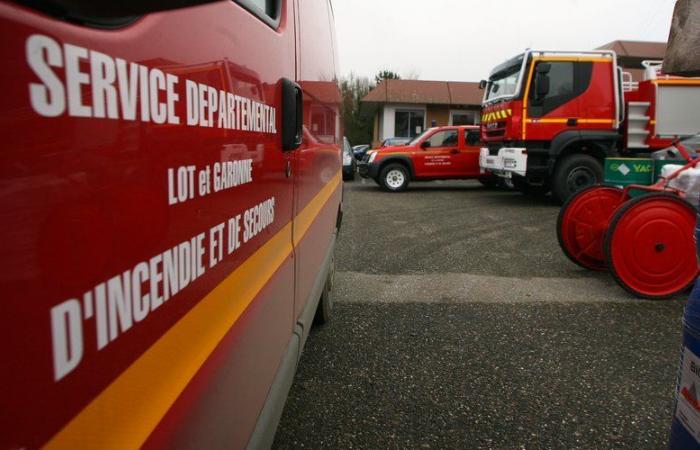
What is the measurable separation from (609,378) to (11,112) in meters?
3.20

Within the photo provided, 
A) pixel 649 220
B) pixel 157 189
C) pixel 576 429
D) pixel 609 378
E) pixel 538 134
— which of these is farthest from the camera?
pixel 538 134

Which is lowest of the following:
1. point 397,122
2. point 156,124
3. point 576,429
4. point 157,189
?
point 576,429

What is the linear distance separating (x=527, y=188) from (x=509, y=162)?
1798mm

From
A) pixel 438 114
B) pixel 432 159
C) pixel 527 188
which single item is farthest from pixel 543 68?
pixel 438 114

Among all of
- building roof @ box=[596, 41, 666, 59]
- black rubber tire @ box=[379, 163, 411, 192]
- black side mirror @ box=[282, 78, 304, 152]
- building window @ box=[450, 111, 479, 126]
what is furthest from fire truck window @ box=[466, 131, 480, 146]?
A: building window @ box=[450, 111, 479, 126]

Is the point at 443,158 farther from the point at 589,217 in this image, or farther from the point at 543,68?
the point at 589,217

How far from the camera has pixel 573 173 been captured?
9.81m

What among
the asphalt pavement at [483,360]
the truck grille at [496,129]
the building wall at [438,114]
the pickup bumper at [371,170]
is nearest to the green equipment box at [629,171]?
the asphalt pavement at [483,360]

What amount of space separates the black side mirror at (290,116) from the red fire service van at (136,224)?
142 millimetres

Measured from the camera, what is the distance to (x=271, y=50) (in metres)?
1.52

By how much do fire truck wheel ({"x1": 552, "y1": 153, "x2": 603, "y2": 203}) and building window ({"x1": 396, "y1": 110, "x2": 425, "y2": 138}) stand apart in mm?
17719

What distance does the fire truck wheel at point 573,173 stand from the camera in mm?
9781

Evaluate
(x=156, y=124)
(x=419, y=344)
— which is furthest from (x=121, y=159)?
(x=419, y=344)

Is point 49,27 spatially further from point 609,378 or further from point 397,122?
point 397,122
